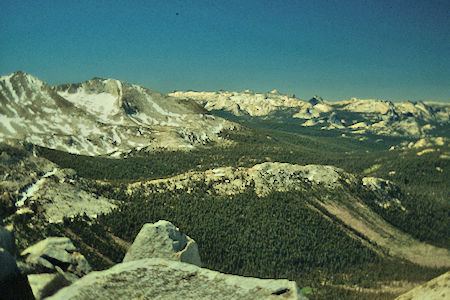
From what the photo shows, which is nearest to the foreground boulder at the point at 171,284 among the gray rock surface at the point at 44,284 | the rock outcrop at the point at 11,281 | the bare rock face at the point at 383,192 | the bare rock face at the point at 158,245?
the gray rock surface at the point at 44,284

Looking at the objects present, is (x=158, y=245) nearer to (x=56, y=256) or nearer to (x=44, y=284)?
(x=56, y=256)

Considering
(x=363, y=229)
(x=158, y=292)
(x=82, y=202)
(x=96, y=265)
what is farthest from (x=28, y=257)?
(x=363, y=229)

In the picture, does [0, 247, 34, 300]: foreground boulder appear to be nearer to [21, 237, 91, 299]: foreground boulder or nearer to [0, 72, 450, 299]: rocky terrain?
[0, 72, 450, 299]: rocky terrain

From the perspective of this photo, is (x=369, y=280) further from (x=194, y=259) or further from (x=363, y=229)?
(x=194, y=259)

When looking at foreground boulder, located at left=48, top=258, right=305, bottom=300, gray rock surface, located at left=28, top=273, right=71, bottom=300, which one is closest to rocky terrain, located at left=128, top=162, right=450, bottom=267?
gray rock surface, located at left=28, top=273, right=71, bottom=300

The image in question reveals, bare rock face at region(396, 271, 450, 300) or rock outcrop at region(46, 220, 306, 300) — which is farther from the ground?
rock outcrop at region(46, 220, 306, 300)

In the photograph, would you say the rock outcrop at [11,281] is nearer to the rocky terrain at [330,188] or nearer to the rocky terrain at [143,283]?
the rocky terrain at [143,283]

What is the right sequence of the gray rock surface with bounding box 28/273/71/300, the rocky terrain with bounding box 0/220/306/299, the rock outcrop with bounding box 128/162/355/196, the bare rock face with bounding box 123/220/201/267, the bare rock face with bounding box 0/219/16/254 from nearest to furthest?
the rocky terrain with bounding box 0/220/306/299 < the gray rock surface with bounding box 28/273/71/300 < the bare rock face with bounding box 0/219/16/254 < the bare rock face with bounding box 123/220/201/267 < the rock outcrop with bounding box 128/162/355/196
